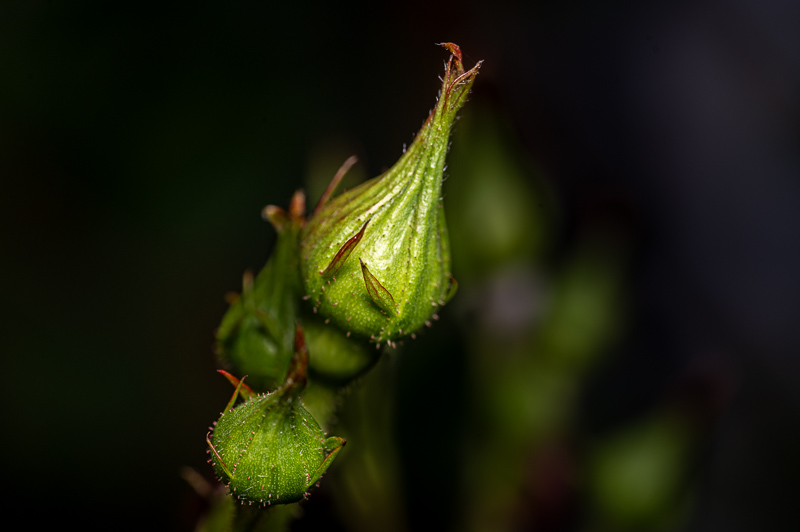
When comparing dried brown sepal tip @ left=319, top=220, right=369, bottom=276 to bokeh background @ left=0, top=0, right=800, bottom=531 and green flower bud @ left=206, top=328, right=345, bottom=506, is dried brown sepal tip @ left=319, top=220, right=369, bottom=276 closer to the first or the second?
green flower bud @ left=206, top=328, right=345, bottom=506

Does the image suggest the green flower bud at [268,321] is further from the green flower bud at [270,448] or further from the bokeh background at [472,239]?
the bokeh background at [472,239]

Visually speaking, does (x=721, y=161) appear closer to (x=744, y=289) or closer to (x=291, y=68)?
(x=744, y=289)

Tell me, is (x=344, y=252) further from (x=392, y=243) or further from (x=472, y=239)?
(x=472, y=239)

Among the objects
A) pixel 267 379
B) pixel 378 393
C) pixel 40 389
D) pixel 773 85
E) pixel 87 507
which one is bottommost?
pixel 87 507

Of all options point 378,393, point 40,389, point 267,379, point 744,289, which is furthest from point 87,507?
point 744,289

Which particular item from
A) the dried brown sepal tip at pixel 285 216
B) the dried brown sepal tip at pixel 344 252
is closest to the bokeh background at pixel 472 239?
the dried brown sepal tip at pixel 285 216

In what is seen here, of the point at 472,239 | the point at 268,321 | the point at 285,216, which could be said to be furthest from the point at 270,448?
the point at 472,239
